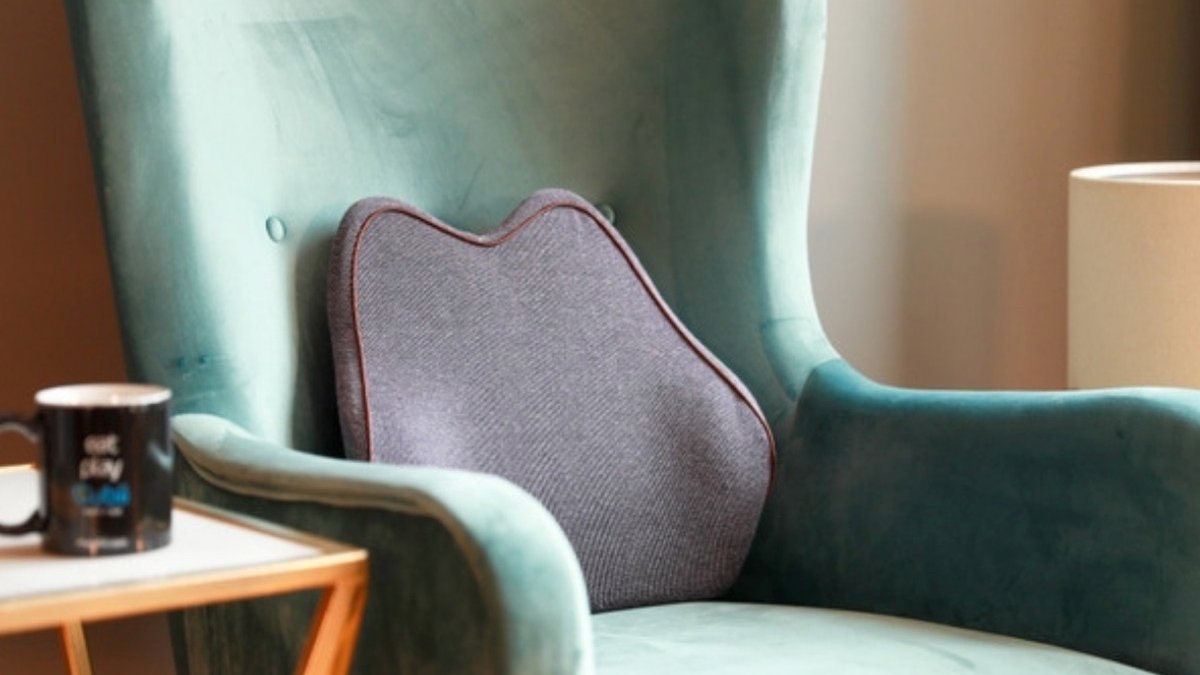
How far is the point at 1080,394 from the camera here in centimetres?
142

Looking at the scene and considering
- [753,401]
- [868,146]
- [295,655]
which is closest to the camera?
[295,655]

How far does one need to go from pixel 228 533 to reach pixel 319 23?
0.60 meters

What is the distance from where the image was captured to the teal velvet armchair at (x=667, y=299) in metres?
1.32

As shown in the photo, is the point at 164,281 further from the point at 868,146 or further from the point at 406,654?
the point at 868,146

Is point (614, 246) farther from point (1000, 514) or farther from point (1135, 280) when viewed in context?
point (1135, 280)

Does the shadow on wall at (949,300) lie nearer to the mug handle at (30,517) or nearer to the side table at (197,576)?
the side table at (197,576)

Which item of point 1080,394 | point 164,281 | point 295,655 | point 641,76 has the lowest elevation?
point 295,655

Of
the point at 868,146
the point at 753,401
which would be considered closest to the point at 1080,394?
the point at 753,401

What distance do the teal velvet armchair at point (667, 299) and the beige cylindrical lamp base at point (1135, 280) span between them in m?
0.31

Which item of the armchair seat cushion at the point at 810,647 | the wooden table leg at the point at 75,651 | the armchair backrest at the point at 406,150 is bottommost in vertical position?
the wooden table leg at the point at 75,651

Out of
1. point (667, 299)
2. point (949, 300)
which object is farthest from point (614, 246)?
point (949, 300)

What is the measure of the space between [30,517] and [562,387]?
0.57m

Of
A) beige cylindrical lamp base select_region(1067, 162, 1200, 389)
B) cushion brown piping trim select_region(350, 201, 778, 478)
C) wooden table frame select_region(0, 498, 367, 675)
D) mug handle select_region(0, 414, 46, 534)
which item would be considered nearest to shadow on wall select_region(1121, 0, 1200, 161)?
beige cylindrical lamp base select_region(1067, 162, 1200, 389)

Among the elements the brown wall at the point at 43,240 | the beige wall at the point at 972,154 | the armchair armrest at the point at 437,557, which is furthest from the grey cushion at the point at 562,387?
the beige wall at the point at 972,154
